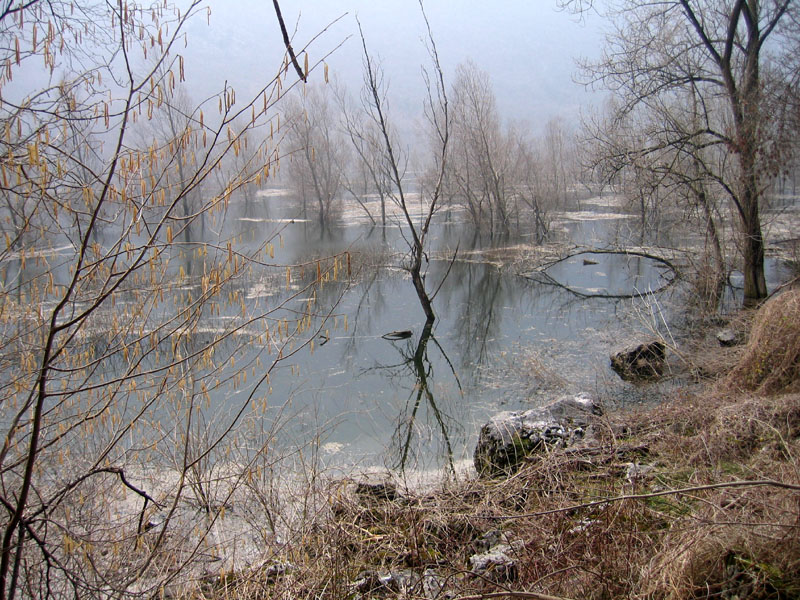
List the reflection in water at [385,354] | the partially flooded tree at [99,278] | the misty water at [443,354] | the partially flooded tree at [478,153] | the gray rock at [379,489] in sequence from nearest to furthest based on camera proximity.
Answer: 1. the partially flooded tree at [99,278]
2. the gray rock at [379,489]
3. the reflection in water at [385,354]
4. the misty water at [443,354]
5. the partially flooded tree at [478,153]

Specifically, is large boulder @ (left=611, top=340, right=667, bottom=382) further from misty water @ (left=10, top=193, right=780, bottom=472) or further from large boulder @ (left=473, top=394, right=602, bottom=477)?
large boulder @ (left=473, top=394, right=602, bottom=477)

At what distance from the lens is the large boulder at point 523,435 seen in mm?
5559

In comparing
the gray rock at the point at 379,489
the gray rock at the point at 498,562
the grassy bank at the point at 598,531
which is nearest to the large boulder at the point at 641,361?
the grassy bank at the point at 598,531

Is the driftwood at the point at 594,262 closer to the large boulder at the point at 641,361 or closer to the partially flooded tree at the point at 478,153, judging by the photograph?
the large boulder at the point at 641,361

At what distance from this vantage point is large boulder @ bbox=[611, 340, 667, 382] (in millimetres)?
8773

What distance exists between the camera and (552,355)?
9.95 metres

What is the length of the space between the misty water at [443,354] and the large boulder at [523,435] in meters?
0.59

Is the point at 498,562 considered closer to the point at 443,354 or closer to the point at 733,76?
the point at 443,354

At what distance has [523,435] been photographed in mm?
5840

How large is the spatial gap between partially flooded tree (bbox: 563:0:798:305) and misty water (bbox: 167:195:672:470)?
8.72ft

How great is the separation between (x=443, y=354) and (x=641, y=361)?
3235 millimetres

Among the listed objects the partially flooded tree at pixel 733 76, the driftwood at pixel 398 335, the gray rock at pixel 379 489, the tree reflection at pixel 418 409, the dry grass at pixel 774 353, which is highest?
the partially flooded tree at pixel 733 76

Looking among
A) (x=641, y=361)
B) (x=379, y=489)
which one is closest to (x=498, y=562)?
(x=379, y=489)

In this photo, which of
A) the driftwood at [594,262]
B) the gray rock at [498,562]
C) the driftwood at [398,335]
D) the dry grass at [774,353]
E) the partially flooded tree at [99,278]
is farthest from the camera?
the driftwood at [594,262]
